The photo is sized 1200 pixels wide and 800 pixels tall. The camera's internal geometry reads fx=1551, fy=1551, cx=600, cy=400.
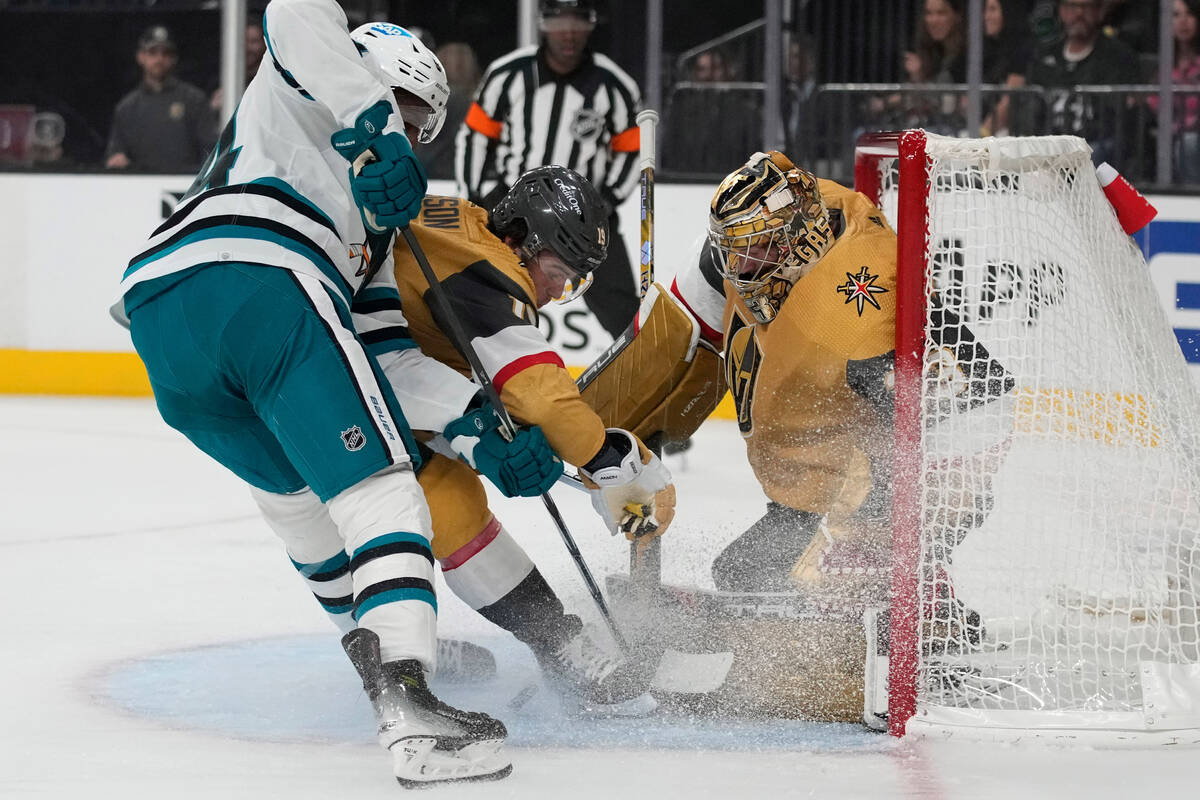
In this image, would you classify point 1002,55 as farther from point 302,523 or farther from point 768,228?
point 302,523

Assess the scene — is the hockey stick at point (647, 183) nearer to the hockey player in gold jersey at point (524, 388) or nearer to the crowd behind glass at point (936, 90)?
the hockey player in gold jersey at point (524, 388)

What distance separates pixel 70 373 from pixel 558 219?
4.14 metres

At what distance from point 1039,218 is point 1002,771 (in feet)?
2.58

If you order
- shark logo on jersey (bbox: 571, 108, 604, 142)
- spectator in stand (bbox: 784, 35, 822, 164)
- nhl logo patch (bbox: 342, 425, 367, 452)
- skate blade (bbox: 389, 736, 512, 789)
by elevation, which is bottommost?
skate blade (bbox: 389, 736, 512, 789)

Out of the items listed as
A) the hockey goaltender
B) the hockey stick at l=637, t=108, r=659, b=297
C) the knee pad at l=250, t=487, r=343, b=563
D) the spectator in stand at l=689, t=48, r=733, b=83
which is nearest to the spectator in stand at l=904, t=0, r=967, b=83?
the spectator in stand at l=689, t=48, r=733, b=83

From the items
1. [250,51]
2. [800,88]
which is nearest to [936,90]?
[800,88]

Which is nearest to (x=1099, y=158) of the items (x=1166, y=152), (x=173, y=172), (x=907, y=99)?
(x=1166, y=152)

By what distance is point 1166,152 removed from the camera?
549cm

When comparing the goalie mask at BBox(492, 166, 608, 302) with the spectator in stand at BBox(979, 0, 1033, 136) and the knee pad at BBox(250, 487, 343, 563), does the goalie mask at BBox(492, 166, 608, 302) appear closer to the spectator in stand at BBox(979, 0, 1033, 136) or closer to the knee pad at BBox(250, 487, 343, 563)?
the knee pad at BBox(250, 487, 343, 563)

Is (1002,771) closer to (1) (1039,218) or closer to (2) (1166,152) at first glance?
(1) (1039,218)

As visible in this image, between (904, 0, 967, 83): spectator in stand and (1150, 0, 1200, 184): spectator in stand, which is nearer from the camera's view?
(1150, 0, 1200, 184): spectator in stand

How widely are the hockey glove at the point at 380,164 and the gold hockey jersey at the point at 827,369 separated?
634 mm

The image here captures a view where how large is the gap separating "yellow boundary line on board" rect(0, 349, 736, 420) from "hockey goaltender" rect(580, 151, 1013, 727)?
3.74 metres

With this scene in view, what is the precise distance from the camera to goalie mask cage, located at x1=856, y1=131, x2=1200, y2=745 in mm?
2088
